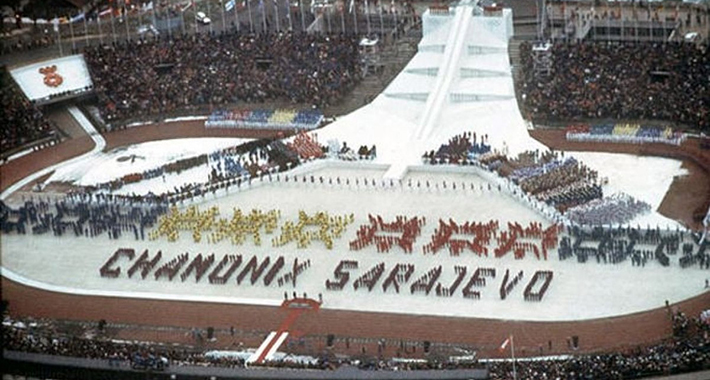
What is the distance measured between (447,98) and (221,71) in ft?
61.5

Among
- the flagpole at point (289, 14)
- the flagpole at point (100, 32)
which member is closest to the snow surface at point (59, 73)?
the flagpole at point (100, 32)

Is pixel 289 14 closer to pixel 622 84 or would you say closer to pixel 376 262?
pixel 622 84

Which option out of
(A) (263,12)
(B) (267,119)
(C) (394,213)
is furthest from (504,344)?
(A) (263,12)

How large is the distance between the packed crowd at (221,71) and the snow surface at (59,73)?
0.78 metres

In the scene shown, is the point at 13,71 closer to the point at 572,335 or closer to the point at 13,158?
the point at 13,158

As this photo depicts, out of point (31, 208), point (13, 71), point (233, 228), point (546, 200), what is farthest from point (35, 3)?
point (546, 200)

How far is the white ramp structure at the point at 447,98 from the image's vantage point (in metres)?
118

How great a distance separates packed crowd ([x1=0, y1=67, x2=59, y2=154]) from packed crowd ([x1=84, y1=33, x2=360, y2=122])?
495cm

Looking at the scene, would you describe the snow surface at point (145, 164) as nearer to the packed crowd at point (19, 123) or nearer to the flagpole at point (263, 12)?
the packed crowd at point (19, 123)

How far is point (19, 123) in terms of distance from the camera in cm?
12625

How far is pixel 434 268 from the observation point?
99688 millimetres

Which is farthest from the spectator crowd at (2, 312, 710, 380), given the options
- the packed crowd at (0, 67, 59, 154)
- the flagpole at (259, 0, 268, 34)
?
the flagpole at (259, 0, 268, 34)

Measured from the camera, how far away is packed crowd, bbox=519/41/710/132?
389 feet

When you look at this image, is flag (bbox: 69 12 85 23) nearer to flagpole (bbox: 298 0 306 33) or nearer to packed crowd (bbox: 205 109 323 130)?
flagpole (bbox: 298 0 306 33)
